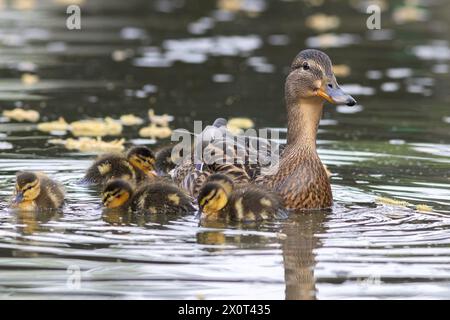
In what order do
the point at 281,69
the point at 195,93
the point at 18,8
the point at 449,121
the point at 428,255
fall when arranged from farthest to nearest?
the point at 18,8 < the point at 281,69 < the point at 195,93 < the point at 449,121 < the point at 428,255

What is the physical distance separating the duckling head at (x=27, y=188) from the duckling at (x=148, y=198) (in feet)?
1.53

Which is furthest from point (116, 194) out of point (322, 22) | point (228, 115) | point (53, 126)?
point (322, 22)

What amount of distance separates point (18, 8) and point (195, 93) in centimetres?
632

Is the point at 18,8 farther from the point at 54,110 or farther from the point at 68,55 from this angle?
the point at 54,110

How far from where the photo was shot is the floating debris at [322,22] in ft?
55.1

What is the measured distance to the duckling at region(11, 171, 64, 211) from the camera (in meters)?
7.95

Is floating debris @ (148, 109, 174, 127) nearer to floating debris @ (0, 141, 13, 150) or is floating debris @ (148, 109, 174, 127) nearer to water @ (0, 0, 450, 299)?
water @ (0, 0, 450, 299)

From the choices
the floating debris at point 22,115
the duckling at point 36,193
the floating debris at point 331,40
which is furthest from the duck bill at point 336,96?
the floating debris at point 331,40

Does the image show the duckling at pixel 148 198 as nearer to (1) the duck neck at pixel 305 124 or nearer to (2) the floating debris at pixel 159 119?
(1) the duck neck at pixel 305 124

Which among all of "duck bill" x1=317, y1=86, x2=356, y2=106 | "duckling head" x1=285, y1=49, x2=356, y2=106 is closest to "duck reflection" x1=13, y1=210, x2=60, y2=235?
"duckling head" x1=285, y1=49, x2=356, y2=106

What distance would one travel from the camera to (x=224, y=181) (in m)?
8.02

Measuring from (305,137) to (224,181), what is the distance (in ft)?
2.78
